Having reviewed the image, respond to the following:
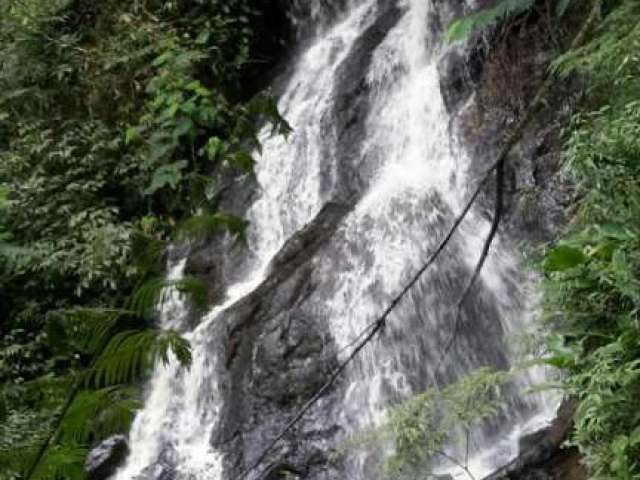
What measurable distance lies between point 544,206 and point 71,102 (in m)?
6.93

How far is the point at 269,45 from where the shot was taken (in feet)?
38.1

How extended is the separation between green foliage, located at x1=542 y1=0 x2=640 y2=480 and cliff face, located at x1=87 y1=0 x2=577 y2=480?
225 cm

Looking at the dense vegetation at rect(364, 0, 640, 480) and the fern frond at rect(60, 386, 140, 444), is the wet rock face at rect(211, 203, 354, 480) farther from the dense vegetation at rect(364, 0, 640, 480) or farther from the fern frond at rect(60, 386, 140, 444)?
the fern frond at rect(60, 386, 140, 444)

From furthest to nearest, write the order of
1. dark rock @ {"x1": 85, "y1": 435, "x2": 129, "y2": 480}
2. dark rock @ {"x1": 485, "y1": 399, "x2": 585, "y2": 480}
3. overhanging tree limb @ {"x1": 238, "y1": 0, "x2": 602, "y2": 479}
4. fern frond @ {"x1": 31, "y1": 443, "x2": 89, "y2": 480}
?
dark rock @ {"x1": 85, "y1": 435, "x2": 129, "y2": 480}, dark rock @ {"x1": 485, "y1": 399, "x2": 585, "y2": 480}, overhanging tree limb @ {"x1": 238, "y1": 0, "x2": 602, "y2": 479}, fern frond @ {"x1": 31, "y1": 443, "x2": 89, "y2": 480}

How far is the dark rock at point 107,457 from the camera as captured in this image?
6.64 m

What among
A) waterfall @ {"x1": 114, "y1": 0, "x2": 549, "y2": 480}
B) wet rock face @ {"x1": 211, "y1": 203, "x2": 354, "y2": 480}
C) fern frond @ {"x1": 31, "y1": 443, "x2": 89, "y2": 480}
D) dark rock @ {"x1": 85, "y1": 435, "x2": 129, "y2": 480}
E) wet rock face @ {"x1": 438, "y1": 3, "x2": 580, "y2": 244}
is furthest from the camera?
dark rock @ {"x1": 85, "y1": 435, "x2": 129, "y2": 480}

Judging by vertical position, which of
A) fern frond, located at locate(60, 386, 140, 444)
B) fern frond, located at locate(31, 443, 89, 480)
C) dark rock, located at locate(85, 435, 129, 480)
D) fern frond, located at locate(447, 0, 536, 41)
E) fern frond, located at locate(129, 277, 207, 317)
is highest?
fern frond, located at locate(447, 0, 536, 41)

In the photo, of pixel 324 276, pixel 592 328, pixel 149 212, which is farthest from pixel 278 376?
pixel 149 212

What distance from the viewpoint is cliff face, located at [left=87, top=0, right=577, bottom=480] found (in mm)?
5984

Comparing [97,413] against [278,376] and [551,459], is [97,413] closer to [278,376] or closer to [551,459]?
[551,459]

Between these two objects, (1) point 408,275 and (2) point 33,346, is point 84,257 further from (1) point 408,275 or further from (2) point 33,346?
(1) point 408,275

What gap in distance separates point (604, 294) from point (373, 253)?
406 centimetres

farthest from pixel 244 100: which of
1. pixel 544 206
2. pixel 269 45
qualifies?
pixel 544 206

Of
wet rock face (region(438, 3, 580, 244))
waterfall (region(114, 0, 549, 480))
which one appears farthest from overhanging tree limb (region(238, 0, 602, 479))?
wet rock face (region(438, 3, 580, 244))
